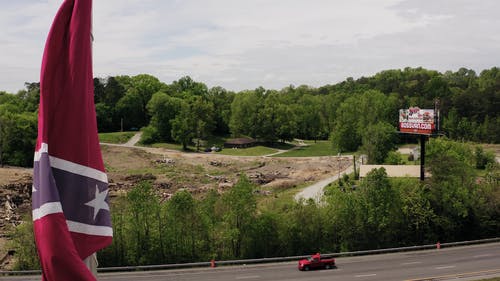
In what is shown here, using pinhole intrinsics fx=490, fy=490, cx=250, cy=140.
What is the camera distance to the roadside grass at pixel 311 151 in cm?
10109

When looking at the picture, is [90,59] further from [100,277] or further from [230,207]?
[230,207]

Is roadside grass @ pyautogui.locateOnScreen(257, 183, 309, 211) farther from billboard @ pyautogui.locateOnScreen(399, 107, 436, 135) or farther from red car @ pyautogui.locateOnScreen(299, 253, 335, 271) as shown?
red car @ pyautogui.locateOnScreen(299, 253, 335, 271)

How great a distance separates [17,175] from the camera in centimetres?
6806

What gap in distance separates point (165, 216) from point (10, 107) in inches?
2997

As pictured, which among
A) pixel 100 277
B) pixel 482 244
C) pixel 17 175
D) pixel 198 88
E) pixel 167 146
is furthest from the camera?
pixel 198 88

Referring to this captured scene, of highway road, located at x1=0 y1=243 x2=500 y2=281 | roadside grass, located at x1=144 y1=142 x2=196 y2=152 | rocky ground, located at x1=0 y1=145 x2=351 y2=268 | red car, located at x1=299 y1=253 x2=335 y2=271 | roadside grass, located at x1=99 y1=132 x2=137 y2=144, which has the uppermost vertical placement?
roadside grass, located at x1=99 y1=132 x2=137 y2=144

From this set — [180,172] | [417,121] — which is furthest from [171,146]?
[417,121]

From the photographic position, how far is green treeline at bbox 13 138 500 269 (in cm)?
3450

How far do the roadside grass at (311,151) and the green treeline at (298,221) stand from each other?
5711 centimetres

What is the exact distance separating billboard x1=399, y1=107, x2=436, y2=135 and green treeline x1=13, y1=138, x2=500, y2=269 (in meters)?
5.81

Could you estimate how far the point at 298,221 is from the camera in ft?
122

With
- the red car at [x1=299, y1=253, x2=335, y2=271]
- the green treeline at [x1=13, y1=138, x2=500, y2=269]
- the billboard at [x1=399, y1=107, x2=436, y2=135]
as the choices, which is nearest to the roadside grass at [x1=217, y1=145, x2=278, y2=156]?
the billboard at [x1=399, y1=107, x2=436, y2=135]

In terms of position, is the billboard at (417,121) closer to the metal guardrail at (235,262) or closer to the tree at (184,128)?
the metal guardrail at (235,262)

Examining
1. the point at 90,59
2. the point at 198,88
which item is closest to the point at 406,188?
the point at 90,59
